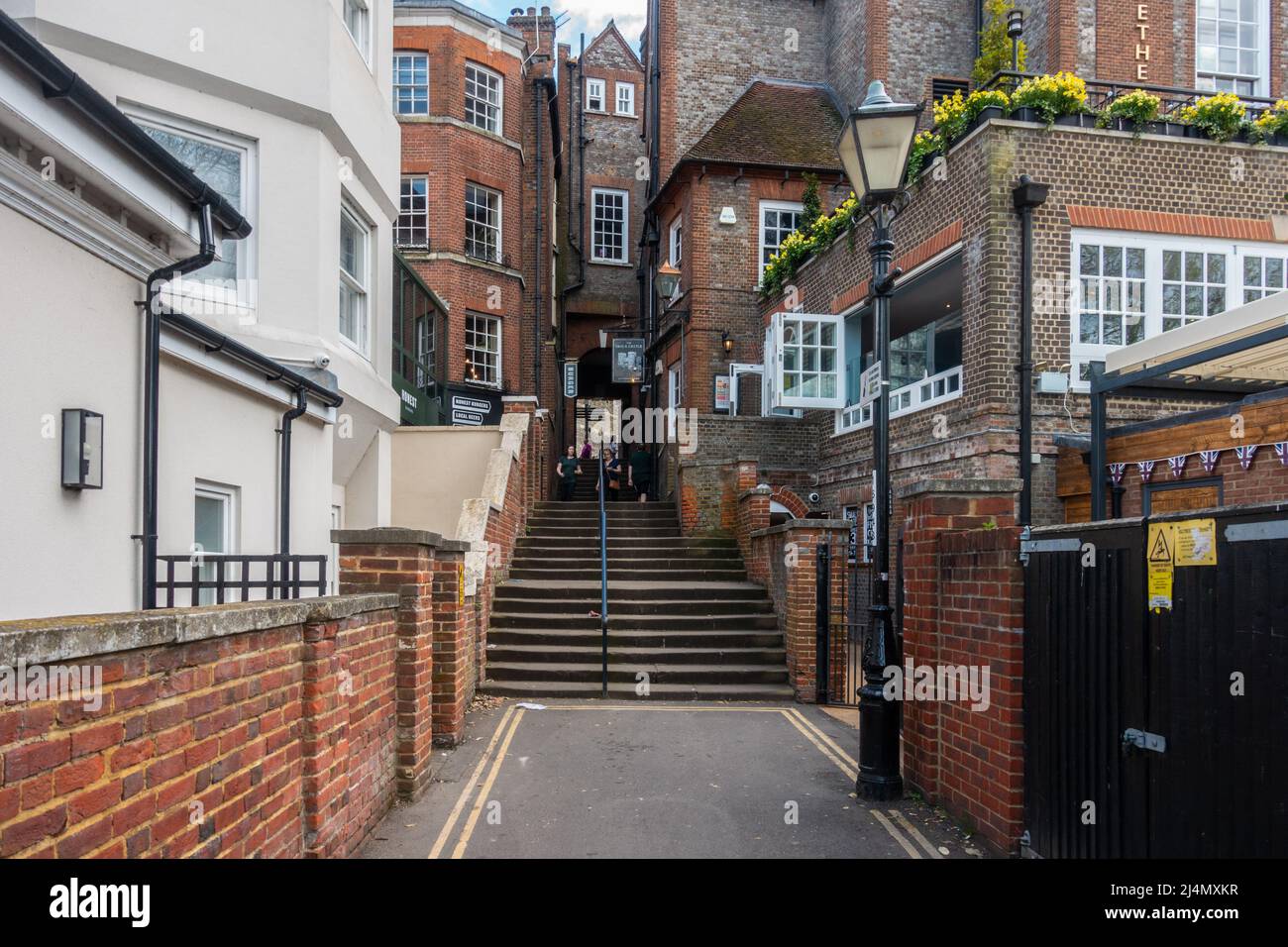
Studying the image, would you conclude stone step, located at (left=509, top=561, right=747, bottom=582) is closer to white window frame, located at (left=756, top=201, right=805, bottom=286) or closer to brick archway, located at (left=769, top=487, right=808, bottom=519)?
brick archway, located at (left=769, top=487, right=808, bottom=519)

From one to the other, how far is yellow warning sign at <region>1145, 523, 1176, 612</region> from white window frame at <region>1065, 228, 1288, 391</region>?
8051mm

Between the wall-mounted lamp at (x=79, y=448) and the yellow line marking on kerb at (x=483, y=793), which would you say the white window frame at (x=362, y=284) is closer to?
the yellow line marking on kerb at (x=483, y=793)

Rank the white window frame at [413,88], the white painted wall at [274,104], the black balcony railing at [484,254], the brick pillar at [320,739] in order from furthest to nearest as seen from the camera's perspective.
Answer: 1. the black balcony railing at [484,254]
2. the white window frame at [413,88]
3. the white painted wall at [274,104]
4. the brick pillar at [320,739]

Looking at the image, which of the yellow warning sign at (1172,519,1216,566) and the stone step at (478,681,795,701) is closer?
the yellow warning sign at (1172,519,1216,566)

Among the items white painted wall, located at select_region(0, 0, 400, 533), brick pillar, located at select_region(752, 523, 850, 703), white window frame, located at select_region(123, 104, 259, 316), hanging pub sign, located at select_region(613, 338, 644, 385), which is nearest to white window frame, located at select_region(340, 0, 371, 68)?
white painted wall, located at select_region(0, 0, 400, 533)

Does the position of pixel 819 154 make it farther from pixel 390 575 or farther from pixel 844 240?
pixel 390 575

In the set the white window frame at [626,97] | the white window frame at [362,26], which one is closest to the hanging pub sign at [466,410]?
the white window frame at [362,26]

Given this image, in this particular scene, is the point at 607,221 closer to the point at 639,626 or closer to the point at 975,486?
the point at 639,626

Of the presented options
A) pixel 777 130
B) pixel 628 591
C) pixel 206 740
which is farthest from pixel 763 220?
pixel 206 740

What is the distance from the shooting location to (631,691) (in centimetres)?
988

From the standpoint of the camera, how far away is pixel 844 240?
51.3 ft

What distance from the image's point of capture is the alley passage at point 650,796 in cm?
532

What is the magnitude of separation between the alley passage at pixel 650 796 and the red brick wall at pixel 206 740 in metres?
0.78

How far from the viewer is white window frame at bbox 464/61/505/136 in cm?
2100
